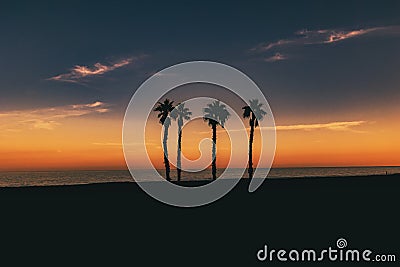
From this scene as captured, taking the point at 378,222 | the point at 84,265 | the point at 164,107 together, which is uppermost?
the point at 164,107

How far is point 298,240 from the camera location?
24.2 meters

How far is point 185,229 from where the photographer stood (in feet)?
92.2

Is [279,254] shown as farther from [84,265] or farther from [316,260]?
[84,265]

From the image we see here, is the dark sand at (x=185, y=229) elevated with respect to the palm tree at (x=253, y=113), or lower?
lower

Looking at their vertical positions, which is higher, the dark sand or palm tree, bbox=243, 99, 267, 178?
palm tree, bbox=243, 99, 267, 178

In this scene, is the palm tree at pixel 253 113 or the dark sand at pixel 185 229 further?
the palm tree at pixel 253 113

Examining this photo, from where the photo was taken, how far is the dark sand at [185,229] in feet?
72.9

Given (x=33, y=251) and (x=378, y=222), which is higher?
(x=378, y=222)

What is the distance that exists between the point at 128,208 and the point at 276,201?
1317 centimetres

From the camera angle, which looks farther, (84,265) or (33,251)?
(33,251)

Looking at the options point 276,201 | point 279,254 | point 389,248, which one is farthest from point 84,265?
point 276,201

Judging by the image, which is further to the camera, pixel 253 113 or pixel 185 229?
pixel 253 113

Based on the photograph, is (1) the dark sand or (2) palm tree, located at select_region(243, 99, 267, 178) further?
(2) palm tree, located at select_region(243, 99, 267, 178)

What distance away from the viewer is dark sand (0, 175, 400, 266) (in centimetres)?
2222
